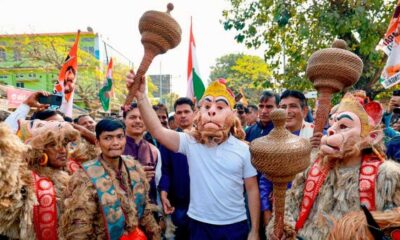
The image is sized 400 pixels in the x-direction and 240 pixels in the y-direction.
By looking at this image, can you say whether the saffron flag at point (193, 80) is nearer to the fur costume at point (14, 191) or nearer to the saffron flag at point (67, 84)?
the saffron flag at point (67, 84)

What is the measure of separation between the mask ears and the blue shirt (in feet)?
5.99

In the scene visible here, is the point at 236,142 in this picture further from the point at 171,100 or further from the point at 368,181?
the point at 171,100

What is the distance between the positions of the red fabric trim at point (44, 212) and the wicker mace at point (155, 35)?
0.88m

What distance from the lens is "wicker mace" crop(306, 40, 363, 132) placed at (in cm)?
235

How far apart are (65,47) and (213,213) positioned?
788 inches

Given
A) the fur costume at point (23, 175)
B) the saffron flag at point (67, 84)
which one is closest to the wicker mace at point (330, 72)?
the fur costume at point (23, 175)

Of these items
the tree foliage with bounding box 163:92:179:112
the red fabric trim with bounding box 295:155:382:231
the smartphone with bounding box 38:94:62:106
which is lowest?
the tree foliage with bounding box 163:92:179:112

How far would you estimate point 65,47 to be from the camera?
2022 centimetres

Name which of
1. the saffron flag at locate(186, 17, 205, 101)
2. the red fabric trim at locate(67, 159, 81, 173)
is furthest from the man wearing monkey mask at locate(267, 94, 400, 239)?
the saffron flag at locate(186, 17, 205, 101)

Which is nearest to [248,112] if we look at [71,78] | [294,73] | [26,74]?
[294,73]

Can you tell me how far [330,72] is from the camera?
2.37 metres

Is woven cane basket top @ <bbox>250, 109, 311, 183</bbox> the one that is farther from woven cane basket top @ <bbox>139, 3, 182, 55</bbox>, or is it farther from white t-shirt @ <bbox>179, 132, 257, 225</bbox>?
woven cane basket top @ <bbox>139, 3, 182, 55</bbox>

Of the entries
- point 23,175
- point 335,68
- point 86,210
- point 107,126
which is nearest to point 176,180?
point 107,126

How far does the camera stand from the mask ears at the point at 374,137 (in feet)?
6.89
